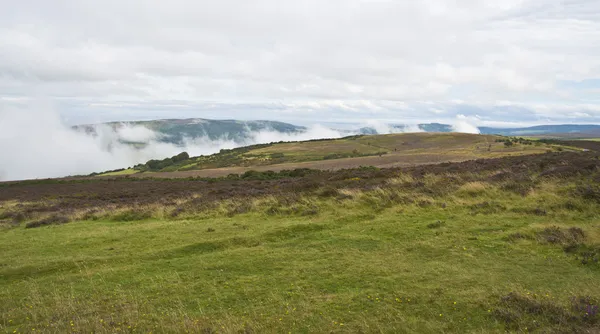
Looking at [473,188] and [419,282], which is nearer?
[419,282]

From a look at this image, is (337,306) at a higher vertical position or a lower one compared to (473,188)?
lower

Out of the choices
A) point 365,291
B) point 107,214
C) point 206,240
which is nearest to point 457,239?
point 365,291

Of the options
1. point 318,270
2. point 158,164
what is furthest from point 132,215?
point 158,164

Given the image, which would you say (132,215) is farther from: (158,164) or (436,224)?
(158,164)

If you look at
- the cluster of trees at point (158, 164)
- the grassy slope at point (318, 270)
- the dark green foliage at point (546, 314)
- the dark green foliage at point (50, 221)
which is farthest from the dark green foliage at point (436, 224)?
the cluster of trees at point (158, 164)

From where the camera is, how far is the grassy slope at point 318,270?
8.23 m

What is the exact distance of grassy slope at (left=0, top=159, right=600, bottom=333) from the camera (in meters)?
8.23

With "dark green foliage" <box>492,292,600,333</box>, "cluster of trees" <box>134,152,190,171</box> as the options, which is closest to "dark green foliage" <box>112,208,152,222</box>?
"dark green foliage" <box>492,292,600,333</box>

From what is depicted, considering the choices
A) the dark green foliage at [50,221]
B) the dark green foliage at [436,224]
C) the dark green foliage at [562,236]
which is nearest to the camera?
the dark green foliage at [562,236]

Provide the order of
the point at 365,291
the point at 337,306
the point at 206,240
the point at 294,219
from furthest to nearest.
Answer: the point at 294,219
the point at 206,240
the point at 365,291
the point at 337,306

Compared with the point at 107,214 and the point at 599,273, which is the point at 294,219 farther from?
the point at 107,214

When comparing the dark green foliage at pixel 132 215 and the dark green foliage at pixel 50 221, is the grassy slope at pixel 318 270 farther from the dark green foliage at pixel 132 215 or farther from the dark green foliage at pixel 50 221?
the dark green foliage at pixel 132 215

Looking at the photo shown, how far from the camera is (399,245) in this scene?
42.4ft

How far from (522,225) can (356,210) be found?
7.16 m
